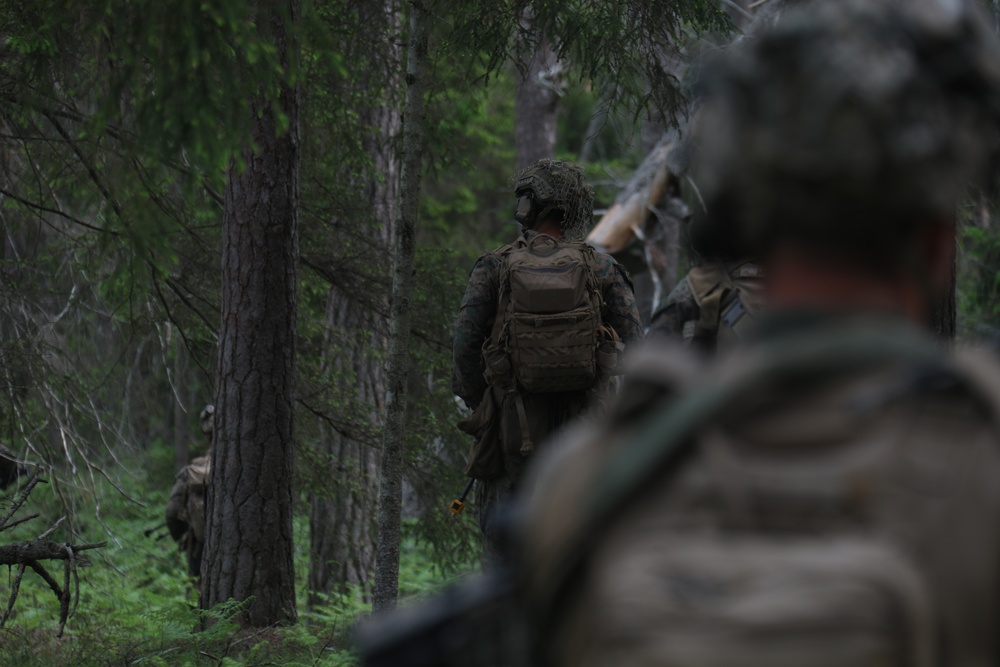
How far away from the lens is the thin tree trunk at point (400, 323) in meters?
6.65

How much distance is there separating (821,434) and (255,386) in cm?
689

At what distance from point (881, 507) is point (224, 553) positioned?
7.14 metres

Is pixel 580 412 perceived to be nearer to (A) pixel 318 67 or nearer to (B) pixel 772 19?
(B) pixel 772 19

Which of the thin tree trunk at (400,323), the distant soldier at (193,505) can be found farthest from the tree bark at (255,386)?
the distant soldier at (193,505)

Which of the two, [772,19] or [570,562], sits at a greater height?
[772,19]

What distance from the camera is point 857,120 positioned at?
1401 mm

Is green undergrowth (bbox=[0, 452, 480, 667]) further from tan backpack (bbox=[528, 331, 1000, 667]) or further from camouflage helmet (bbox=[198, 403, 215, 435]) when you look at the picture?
tan backpack (bbox=[528, 331, 1000, 667])

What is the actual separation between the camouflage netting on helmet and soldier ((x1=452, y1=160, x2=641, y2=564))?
14.4ft

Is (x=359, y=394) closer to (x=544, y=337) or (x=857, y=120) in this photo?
(x=544, y=337)

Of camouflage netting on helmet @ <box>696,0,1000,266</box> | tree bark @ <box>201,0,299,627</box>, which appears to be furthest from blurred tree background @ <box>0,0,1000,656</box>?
camouflage netting on helmet @ <box>696,0,1000,266</box>

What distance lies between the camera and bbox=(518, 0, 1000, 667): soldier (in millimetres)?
1336

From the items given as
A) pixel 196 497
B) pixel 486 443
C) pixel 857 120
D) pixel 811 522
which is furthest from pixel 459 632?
pixel 196 497

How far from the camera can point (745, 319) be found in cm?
522

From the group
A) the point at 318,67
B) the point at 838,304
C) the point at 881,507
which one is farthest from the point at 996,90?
the point at 318,67
